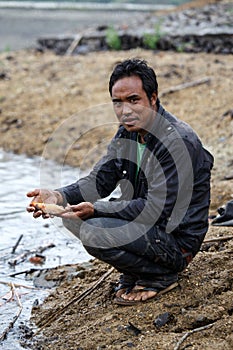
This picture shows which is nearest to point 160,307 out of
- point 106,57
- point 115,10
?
point 106,57

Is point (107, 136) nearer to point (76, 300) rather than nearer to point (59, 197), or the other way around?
point (76, 300)

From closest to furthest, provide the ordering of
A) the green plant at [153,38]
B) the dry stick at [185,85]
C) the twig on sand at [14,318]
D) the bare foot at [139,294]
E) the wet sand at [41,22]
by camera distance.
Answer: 1. the bare foot at [139,294]
2. the twig on sand at [14,318]
3. the dry stick at [185,85]
4. the green plant at [153,38]
5. the wet sand at [41,22]

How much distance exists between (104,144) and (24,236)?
2777mm

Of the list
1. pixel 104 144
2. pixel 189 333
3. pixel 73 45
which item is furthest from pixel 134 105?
pixel 73 45

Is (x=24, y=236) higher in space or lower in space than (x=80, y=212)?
lower

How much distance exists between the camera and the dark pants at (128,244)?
3.78 m

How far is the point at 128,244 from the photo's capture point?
12.4 feet

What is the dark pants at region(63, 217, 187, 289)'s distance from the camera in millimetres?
3775

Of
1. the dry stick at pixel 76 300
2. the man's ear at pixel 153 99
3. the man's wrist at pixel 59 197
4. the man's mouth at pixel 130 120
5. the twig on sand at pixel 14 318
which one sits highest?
the man's ear at pixel 153 99

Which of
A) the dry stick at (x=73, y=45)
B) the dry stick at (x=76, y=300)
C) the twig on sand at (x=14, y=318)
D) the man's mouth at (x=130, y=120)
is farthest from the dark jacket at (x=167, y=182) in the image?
the dry stick at (x=73, y=45)

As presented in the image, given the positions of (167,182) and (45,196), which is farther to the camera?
(45,196)

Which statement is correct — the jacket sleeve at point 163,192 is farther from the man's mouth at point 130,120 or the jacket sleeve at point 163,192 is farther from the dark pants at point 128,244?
the man's mouth at point 130,120

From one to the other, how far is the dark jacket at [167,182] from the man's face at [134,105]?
55mm

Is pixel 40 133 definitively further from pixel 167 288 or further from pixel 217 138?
pixel 167 288
